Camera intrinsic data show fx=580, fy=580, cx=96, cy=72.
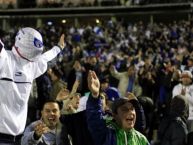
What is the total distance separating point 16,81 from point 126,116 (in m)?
0.87

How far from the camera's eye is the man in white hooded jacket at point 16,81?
13.9 ft

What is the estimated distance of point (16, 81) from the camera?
14.2ft

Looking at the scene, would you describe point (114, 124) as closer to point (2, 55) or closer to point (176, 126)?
point (2, 55)

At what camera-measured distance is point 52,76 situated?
9578 millimetres

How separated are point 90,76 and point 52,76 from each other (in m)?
5.67

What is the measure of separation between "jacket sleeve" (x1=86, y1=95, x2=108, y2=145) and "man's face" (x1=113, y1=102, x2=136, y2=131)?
127mm

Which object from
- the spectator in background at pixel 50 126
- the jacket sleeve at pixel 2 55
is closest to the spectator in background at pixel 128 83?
the spectator in background at pixel 50 126

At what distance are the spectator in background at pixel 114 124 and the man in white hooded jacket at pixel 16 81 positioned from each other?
565mm

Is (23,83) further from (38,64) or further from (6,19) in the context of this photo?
(6,19)

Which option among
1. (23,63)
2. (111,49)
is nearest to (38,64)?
(23,63)

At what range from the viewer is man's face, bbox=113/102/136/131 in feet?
13.4

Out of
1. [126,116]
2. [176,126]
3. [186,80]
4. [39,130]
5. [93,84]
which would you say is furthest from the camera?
[186,80]

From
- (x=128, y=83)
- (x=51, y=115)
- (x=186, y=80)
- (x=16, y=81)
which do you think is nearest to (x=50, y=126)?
(x=51, y=115)

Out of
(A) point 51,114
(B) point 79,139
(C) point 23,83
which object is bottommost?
(B) point 79,139
